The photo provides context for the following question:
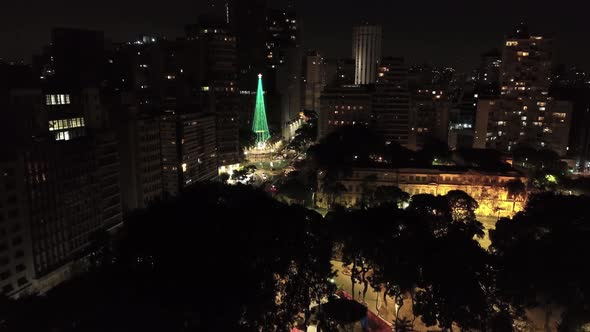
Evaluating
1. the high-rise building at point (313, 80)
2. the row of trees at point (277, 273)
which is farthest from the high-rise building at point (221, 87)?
the high-rise building at point (313, 80)

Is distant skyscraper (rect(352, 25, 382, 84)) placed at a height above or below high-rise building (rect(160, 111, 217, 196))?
above

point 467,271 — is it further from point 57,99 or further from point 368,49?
point 368,49

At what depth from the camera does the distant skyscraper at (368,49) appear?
105625mm

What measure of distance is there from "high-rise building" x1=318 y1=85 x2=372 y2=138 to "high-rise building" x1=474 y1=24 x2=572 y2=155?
1656cm

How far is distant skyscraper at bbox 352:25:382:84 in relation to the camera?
347ft

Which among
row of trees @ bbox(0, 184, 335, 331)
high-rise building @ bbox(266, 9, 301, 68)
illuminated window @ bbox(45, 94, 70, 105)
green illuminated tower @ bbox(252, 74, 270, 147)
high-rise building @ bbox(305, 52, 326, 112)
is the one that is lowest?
row of trees @ bbox(0, 184, 335, 331)

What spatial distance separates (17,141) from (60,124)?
5.17 m

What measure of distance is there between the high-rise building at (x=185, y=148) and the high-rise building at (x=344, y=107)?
935 inches

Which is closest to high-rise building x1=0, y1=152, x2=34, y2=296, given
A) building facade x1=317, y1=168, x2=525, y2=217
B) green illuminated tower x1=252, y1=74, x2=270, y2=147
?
building facade x1=317, y1=168, x2=525, y2=217

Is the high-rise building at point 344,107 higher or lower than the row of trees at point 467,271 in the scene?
higher

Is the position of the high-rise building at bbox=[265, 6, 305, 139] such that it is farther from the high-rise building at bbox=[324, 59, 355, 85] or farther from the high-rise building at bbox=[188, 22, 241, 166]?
the high-rise building at bbox=[188, 22, 241, 166]

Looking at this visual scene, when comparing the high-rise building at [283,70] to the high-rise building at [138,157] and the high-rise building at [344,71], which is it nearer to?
the high-rise building at [344,71]

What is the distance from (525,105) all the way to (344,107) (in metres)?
25.8

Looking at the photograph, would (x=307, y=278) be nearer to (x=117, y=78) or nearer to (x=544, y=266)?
(x=544, y=266)
